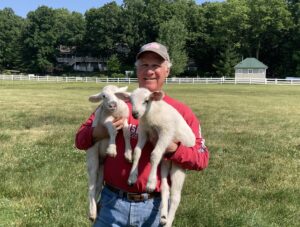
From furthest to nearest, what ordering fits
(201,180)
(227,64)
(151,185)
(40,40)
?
1. (40,40)
2. (227,64)
3. (201,180)
4. (151,185)

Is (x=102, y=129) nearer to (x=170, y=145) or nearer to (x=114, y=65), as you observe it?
(x=170, y=145)

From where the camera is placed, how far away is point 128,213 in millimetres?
3963

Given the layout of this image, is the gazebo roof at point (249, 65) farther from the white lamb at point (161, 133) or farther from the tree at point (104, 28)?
the white lamb at point (161, 133)

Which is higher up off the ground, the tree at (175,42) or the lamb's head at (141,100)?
the tree at (175,42)

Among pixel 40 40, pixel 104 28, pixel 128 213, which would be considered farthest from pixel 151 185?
pixel 40 40

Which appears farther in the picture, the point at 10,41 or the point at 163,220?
the point at 10,41

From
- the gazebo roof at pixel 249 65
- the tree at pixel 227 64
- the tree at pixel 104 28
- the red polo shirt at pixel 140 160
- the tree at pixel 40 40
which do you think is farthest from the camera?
the tree at pixel 40 40

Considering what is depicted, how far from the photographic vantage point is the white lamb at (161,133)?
3.64 m

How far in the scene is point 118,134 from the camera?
3.96 meters

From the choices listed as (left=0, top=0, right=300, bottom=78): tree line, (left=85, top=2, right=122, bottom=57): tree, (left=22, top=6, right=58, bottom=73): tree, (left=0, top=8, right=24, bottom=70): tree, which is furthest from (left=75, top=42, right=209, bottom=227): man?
(left=0, top=8, right=24, bottom=70): tree

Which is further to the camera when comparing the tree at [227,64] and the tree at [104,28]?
the tree at [104,28]

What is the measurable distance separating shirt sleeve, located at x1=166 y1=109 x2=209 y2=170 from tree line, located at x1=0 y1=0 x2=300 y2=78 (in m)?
84.8

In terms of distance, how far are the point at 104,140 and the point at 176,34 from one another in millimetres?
85175

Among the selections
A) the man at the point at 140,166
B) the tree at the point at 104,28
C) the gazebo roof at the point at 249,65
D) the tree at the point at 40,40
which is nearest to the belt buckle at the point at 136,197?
the man at the point at 140,166
